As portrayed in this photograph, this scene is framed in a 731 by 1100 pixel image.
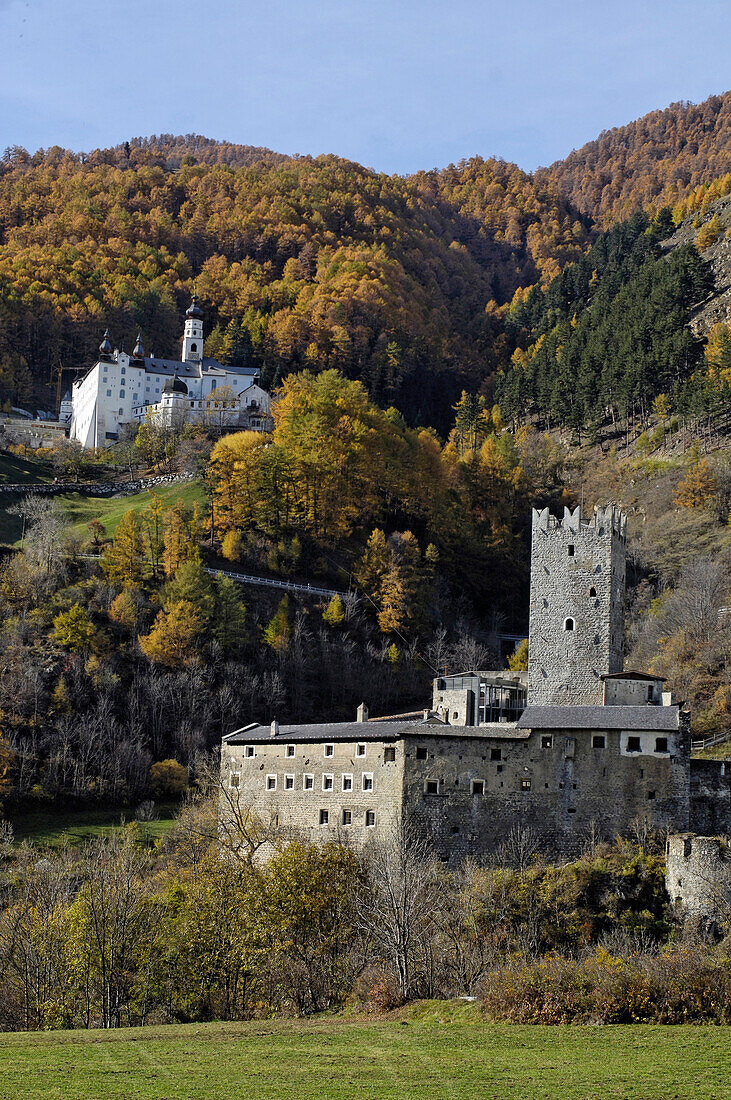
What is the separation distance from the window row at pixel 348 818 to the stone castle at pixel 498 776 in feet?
0.16

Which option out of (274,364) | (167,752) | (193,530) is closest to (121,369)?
(274,364)

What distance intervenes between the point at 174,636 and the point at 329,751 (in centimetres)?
3012

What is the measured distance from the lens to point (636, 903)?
51406 mm

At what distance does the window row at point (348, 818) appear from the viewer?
56866 millimetres

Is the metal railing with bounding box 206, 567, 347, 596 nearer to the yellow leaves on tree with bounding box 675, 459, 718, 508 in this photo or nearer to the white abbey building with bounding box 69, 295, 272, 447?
the yellow leaves on tree with bounding box 675, 459, 718, 508

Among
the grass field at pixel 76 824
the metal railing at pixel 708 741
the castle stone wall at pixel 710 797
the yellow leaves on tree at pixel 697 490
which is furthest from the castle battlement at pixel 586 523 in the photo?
the yellow leaves on tree at pixel 697 490

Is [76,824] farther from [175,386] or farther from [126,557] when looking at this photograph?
[175,386]

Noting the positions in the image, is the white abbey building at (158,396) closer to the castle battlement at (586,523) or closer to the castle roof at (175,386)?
the castle roof at (175,386)

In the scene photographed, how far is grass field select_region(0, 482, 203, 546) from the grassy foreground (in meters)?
70.7

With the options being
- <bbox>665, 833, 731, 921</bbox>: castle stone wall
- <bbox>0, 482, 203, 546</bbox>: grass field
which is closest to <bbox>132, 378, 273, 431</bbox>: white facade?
<bbox>0, 482, 203, 546</bbox>: grass field

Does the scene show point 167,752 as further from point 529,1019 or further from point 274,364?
point 274,364

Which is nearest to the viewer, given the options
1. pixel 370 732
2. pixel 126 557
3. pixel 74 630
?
pixel 370 732

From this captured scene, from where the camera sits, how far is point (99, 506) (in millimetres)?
116688

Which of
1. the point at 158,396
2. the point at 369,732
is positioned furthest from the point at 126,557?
the point at 158,396
